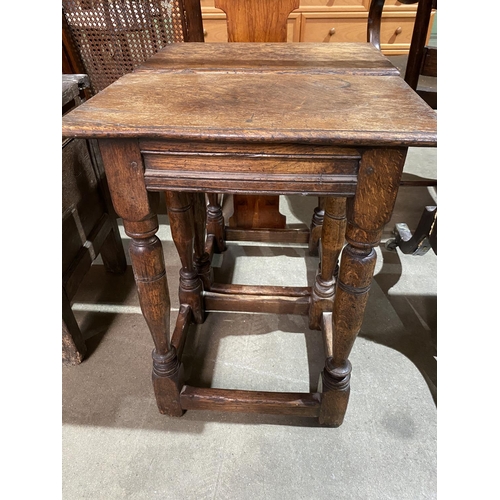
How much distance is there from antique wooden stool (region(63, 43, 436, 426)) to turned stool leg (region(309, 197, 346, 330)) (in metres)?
0.28

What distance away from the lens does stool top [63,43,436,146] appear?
1.63ft

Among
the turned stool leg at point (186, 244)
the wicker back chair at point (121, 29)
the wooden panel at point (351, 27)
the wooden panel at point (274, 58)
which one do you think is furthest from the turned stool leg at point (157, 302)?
the wooden panel at point (351, 27)

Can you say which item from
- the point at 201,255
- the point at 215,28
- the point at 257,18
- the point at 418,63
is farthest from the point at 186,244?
the point at 215,28

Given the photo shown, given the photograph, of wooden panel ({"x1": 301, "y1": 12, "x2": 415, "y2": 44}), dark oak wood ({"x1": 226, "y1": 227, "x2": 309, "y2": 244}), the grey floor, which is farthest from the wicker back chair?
wooden panel ({"x1": 301, "y1": 12, "x2": 415, "y2": 44})

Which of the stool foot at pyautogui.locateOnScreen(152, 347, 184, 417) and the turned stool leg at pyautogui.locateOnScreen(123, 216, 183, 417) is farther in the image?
the stool foot at pyautogui.locateOnScreen(152, 347, 184, 417)

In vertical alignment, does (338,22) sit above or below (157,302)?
above

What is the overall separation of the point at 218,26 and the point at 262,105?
218 centimetres

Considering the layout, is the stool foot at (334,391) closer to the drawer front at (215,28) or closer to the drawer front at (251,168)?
the drawer front at (251,168)

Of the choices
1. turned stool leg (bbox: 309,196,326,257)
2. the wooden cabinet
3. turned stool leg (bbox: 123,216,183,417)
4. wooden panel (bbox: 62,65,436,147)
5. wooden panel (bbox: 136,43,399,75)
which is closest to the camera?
wooden panel (bbox: 62,65,436,147)

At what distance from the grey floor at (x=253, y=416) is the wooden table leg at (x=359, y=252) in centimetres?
13

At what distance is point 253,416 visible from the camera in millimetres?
918

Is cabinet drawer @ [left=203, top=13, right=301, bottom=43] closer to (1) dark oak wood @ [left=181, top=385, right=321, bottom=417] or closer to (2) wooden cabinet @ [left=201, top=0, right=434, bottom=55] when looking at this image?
(2) wooden cabinet @ [left=201, top=0, right=434, bottom=55]

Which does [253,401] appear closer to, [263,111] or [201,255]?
[201,255]

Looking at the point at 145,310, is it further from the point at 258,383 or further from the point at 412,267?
the point at 412,267
